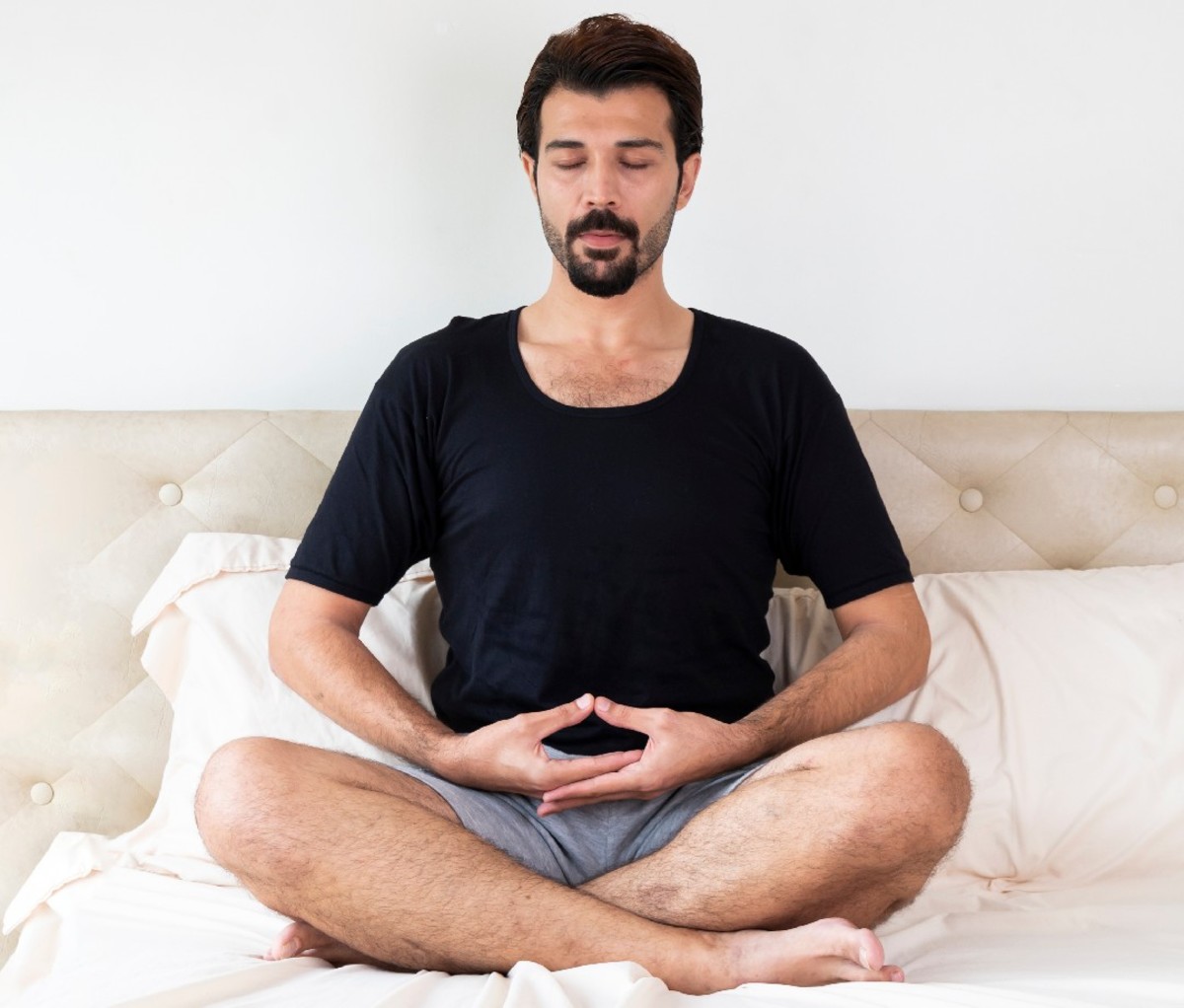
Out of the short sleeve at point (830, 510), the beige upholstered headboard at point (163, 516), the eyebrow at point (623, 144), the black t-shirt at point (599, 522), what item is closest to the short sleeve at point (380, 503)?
the black t-shirt at point (599, 522)

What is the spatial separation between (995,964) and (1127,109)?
1257mm

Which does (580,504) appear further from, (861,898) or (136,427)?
(136,427)

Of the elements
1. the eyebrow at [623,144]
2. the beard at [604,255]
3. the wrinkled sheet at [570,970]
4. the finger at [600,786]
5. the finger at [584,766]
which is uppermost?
the eyebrow at [623,144]

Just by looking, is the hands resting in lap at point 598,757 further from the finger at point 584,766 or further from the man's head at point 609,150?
the man's head at point 609,150

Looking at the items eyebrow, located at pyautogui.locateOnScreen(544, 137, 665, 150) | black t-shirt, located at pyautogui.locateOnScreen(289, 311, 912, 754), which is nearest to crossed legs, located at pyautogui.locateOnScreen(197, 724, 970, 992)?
black t-shirt, located at pyautogui.locateOnScreen(289, 311, 912, 754)

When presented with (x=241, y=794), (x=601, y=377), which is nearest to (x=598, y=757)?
(x=241, y=794)

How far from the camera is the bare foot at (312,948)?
121cm

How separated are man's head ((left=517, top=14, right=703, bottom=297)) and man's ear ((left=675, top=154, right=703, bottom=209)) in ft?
0.15

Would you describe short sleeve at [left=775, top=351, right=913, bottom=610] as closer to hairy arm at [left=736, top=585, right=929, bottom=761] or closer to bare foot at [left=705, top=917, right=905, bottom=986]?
hairy arm at [left=736, top=585, right=929, bottom=761]

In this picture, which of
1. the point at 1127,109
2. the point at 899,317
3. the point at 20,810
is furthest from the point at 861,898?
the point at 1127,109

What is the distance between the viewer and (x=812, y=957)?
1.14m

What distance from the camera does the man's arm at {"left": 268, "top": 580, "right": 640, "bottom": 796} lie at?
1.32 meters

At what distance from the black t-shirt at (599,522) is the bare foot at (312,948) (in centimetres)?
31

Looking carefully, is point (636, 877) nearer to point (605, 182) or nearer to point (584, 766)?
point (584, 766)
